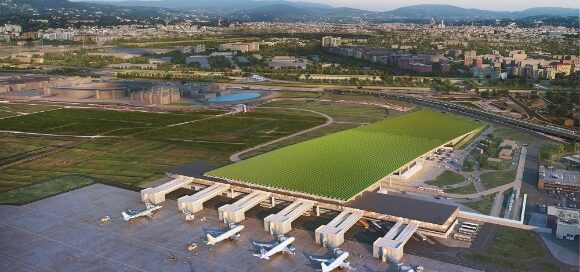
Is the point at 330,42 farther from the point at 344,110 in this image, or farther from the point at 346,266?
the point at 346,266

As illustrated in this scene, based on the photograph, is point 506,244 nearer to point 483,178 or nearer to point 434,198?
point 434,198

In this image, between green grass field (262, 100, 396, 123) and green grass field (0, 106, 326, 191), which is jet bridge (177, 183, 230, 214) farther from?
green grass field (262, 100, 396, 123)

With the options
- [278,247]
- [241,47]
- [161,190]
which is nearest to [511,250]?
[278,247]

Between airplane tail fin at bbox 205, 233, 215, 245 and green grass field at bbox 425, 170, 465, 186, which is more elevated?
airplane tail fin at bbox 205, 233, 215, 245

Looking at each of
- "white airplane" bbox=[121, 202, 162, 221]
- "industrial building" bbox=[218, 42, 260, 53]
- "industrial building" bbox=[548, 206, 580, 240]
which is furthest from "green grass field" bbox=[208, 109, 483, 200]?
"industrial building" bbox=[218, 42, 260, 53]

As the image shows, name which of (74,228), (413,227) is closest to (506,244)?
(413,227)

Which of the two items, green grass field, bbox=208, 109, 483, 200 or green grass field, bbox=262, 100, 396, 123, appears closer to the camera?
green grass field, bbox=208, 109, 483, 200

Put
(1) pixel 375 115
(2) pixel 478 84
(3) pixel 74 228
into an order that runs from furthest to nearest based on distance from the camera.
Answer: (2) pixel 478 84
(1) pixel 375 115
(3) pixel 74 228

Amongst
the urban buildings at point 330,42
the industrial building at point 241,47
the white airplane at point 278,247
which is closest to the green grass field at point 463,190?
the white airplane at point 278,247
